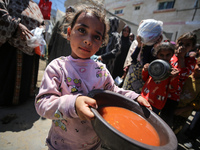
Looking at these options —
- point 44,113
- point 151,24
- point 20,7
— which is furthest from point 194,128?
point 20,7

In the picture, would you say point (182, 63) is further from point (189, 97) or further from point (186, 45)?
point (189, 97)

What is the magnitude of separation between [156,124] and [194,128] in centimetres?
247

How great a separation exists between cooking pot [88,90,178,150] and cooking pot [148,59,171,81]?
0.79 meters

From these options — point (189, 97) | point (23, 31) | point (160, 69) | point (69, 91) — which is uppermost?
point (23, 31)

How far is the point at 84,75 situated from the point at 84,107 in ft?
1.34

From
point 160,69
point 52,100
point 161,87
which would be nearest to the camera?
point 52,100

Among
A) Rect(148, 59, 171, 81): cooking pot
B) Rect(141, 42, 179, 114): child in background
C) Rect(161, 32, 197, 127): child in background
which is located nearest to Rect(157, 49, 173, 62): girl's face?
Rect(141, 42, 179, 114): child in background

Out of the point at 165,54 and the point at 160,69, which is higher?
the point at 165,54

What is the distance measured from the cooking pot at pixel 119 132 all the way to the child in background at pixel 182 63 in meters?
1.36

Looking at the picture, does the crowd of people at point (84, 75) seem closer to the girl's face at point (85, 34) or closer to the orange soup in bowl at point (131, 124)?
the girl's face at point (85, 34)

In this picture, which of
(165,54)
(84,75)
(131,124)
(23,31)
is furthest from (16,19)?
(165,54)

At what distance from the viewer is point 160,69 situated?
142 cm

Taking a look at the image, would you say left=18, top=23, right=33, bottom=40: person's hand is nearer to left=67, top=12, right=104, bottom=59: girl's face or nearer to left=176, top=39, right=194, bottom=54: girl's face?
left=67, top=12, right=104, bottom=59: girl's face

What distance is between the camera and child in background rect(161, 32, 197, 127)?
1.74 meters
